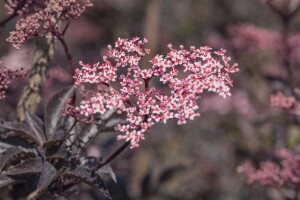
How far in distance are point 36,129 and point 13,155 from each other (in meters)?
0.23

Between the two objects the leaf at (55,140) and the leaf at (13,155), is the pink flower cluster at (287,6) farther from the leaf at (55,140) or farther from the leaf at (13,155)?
the leaf at (13,155)

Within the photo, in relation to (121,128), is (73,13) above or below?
above

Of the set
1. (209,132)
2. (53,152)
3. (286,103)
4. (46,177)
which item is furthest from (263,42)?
(46,177)

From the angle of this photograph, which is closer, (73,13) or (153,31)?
(73,13)

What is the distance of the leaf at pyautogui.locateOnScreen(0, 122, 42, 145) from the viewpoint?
1767 mm

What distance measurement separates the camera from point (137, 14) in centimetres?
763

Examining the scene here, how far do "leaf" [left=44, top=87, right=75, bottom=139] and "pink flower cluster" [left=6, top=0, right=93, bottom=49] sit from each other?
224mm

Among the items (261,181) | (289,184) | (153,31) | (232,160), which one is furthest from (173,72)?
(153,31)

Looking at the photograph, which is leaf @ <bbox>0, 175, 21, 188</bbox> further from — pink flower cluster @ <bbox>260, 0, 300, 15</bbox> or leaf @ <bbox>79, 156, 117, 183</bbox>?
pink flower cluster @ <bbox>260, 0, 300, 15</bbox>

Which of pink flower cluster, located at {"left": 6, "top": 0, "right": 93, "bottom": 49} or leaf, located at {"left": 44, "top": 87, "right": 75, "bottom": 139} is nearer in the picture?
pink flower cluster, located at {"left": 6, "top": 0, "right": 93, "bottom": 49}

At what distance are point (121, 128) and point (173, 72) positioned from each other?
0.72 feet

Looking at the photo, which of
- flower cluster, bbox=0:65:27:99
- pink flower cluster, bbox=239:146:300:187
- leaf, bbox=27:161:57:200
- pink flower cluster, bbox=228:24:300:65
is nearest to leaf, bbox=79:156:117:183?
leaf, bbox=27:161:57:200

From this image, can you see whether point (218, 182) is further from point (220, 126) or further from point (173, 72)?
point (173, 72)

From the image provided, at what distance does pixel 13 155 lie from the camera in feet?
5.43
